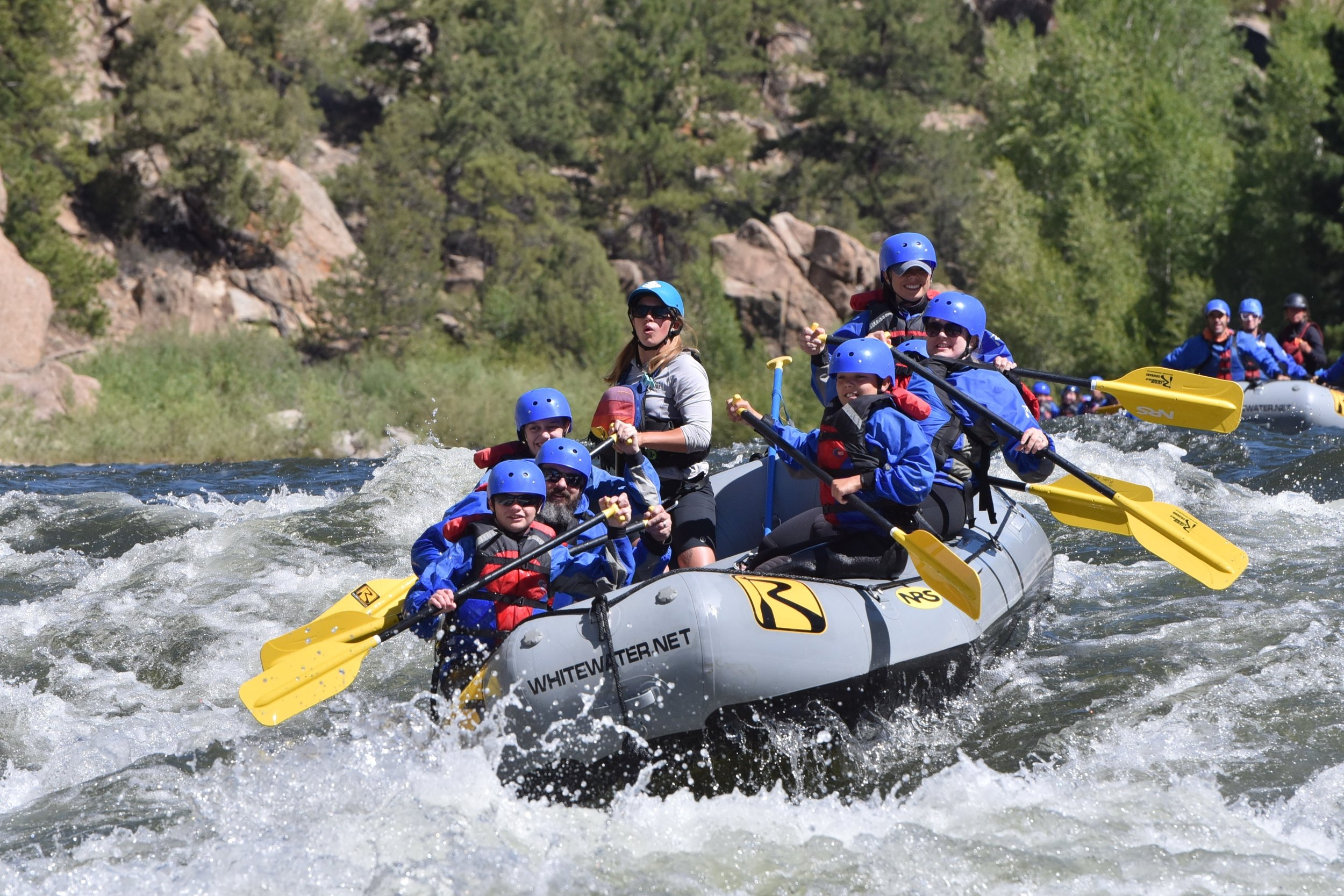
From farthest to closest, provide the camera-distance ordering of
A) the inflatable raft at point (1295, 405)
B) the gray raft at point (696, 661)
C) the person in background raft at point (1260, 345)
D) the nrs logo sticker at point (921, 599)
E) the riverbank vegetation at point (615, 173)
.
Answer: the riverbank vegetation at point (615, 173)
the person in background raft at point (1260, 345)
the inflatable raft at point (1295, 405)
the nrs logo sticker at point (921, 599)
the gray raft at point (696, 661)

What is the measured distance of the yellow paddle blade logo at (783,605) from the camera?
4.65m

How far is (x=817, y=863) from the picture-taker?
165 inches

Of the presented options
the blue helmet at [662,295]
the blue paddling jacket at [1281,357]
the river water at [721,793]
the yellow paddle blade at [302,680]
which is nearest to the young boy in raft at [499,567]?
the yellow paddle blade at [302,680]

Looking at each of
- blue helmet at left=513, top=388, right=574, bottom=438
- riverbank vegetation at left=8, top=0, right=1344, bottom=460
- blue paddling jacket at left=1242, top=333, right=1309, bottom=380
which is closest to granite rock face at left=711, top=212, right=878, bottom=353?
riverbank vegetation at left=8, top=0, right=1344, bottom=460

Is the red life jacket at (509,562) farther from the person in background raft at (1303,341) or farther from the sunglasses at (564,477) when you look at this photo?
the person in background raft at (1303,341)

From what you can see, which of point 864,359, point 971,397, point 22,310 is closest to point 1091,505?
point 971,397

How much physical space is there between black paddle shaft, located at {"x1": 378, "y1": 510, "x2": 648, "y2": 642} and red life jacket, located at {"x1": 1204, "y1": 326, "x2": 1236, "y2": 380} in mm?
A: 9233

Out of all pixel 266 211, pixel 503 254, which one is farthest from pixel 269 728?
pixel 503 254

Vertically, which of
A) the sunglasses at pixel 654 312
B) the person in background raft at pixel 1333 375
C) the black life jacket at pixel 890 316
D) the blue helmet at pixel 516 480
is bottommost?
the person in background raft at pixel 1333 375

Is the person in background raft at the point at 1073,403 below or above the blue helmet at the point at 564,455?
below

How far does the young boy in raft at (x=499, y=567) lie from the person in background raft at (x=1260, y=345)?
31.9ft

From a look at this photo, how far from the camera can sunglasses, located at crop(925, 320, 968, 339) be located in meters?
6.03

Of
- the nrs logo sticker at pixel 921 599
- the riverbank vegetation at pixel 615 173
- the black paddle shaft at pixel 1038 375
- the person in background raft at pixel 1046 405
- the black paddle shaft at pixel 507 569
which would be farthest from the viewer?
the riverbank vegetation at pixel 615 173

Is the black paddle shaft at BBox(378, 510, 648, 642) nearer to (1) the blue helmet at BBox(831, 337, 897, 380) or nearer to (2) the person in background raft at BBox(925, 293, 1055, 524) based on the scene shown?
(1) the blue helmet at BBox(831, 337, 897, 380)
